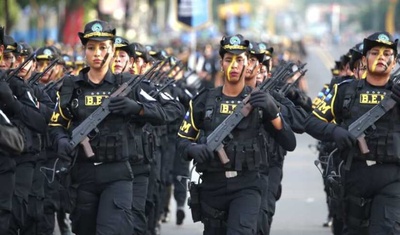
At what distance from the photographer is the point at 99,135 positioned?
10.8 meters

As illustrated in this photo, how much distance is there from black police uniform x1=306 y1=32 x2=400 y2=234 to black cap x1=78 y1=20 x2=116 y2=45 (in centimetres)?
179

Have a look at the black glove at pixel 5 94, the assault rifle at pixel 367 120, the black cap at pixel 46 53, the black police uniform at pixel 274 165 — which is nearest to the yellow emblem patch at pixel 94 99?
the black glove at pixel 5 94

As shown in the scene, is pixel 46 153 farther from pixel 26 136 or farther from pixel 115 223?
pixel 115 223

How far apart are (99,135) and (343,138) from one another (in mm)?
1958

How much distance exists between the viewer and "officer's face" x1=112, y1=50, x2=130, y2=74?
13078 mm

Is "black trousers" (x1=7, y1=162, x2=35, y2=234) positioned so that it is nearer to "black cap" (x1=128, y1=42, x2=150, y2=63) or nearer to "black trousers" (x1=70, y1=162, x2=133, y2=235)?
"black trousers" (x1=70, y1=162, x2=133, y2=235)

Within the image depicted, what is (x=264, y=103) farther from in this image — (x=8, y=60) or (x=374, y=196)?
(x=8, y=60)

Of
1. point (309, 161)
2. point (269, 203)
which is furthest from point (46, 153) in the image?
point (309, 161)

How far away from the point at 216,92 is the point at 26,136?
1.95 meters

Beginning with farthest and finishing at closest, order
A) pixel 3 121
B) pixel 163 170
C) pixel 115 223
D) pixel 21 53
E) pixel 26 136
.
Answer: pixel 163 170 < pixel 21 53 < pixel 26 136 < pixel 115 223 < pixel 3 121

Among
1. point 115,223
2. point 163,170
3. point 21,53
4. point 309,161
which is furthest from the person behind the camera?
point 309,161

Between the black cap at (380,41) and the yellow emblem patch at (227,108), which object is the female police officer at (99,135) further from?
the black cap at (380,41)

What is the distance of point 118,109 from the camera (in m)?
10.7

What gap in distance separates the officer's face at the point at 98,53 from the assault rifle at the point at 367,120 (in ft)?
6.75
